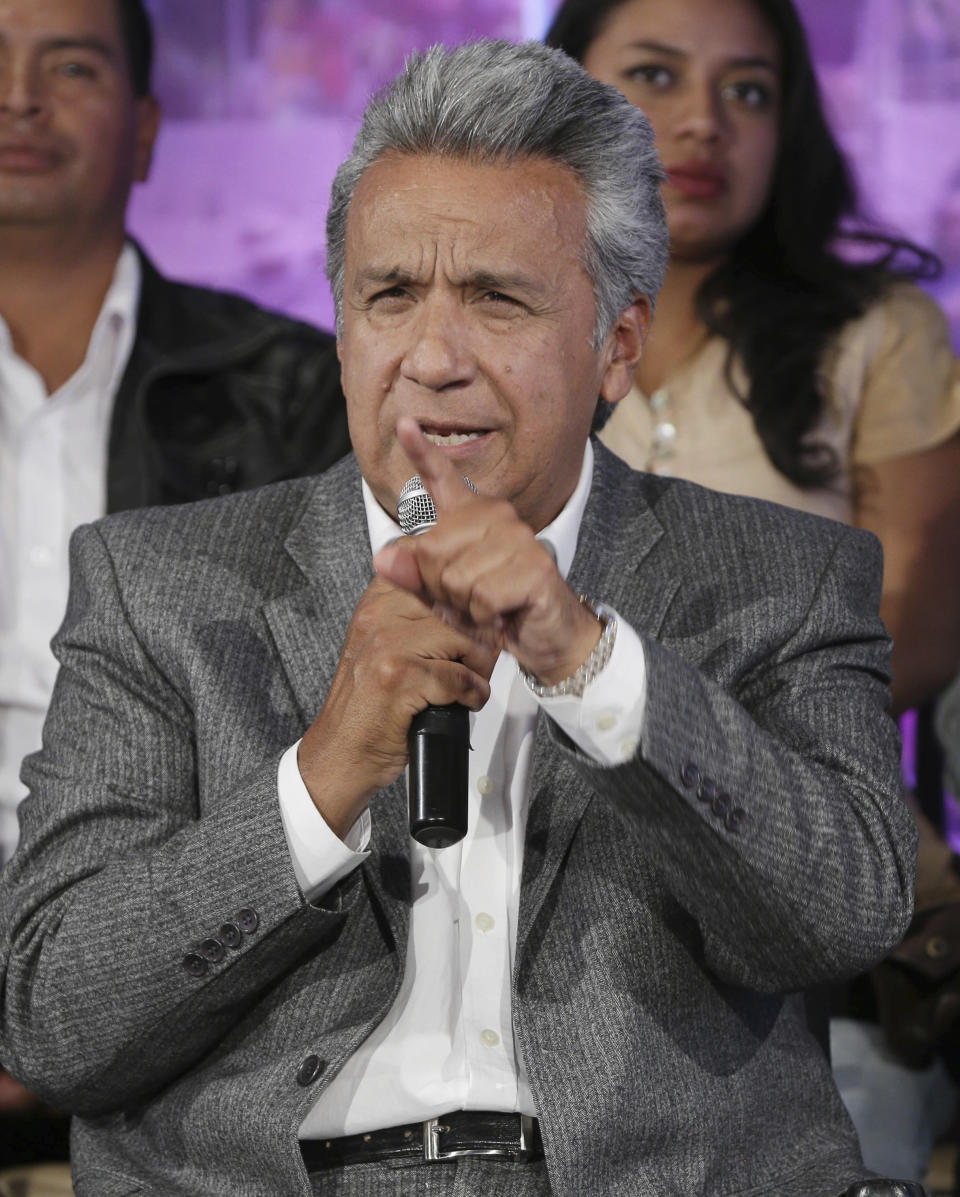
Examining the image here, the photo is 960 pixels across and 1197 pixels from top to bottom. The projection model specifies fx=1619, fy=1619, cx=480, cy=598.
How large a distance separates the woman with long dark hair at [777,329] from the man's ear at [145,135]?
0.81 m

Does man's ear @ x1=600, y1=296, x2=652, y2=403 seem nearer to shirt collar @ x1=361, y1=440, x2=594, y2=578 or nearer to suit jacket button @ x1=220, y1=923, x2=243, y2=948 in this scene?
shirt collar @ x1=361, y1=440, x2=594, y2=578

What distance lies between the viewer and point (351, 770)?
1680mm

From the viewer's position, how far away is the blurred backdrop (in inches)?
130

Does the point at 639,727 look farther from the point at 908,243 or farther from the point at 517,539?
the point at 908,243

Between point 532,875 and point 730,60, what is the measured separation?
180 cm

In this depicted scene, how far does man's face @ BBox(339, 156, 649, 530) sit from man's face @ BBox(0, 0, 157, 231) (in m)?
1.25

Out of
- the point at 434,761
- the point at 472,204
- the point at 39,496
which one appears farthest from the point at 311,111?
the point at 434,761

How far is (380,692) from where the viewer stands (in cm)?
164

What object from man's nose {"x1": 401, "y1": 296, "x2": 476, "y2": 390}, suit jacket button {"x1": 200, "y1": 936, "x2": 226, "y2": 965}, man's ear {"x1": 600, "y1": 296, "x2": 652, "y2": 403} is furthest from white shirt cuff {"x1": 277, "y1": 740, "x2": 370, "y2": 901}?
man's ear {"x1": 600, "y1": 296, "x2": 652, "y2": 403}

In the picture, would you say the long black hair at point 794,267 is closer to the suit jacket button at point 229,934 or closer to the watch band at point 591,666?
the watch band at point 591,666

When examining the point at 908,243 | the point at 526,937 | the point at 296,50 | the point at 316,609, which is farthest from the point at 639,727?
the point at 296,50

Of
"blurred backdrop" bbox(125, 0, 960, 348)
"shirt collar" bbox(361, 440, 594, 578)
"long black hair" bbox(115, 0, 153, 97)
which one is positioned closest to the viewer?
"shirt collar" bbox(361, 440, 594, 578)

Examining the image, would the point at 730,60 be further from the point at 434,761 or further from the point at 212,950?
the point at 212,950

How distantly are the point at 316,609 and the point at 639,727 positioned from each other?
538 millimetres
